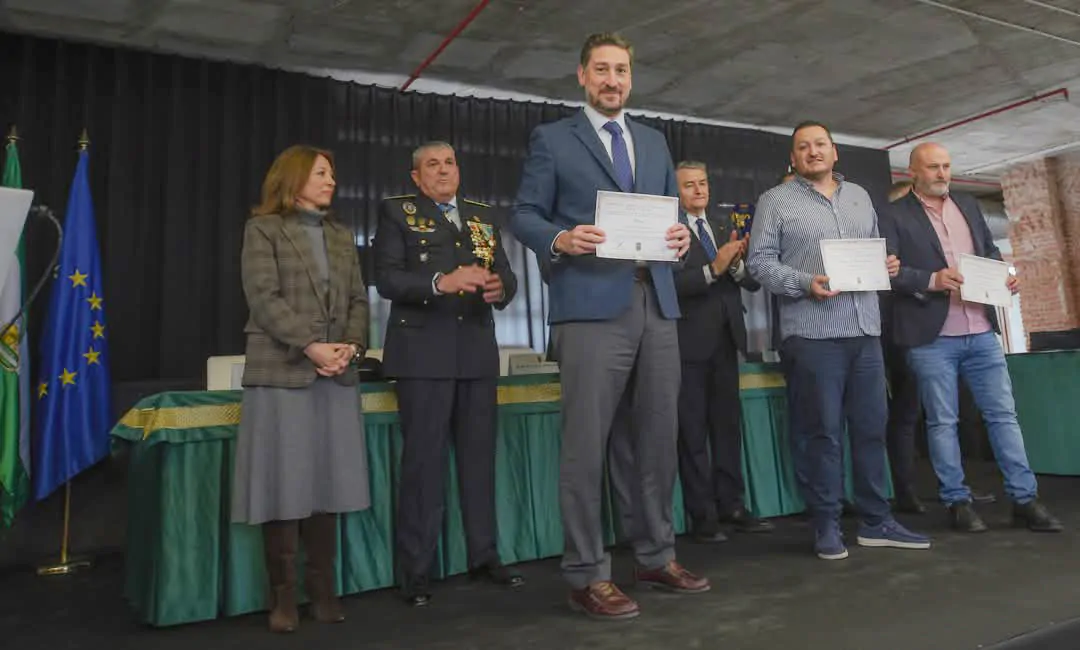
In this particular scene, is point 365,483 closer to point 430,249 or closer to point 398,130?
point 430,249

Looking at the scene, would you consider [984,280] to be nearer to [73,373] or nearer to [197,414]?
[197,414]

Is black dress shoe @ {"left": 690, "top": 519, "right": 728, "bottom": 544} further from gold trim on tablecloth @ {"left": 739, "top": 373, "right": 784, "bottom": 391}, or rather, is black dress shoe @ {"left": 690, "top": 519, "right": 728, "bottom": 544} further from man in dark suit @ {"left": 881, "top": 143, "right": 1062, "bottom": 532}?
man in dark suit @ {"left": 881, "top": 143, "right": 1062, "bottom": 532}

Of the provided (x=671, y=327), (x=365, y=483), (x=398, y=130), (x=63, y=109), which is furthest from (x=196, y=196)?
(x=671, y=327)

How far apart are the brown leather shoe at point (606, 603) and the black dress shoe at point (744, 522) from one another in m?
1.31

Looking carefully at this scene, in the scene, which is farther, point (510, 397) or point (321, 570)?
point (510, 397)

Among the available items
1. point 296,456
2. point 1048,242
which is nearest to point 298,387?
point 296,456

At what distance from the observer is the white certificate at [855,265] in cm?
244

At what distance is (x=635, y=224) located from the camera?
1.87 meters

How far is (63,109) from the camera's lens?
455 cm

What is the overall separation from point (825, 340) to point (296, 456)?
175 cm

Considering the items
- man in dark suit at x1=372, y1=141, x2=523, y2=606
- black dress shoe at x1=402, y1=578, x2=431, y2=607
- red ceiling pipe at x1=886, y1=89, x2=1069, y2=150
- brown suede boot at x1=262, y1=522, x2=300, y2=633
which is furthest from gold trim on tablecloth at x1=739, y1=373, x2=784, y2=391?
red ceiling pipe at x1=886, y1=89, x2=1069, y2=150

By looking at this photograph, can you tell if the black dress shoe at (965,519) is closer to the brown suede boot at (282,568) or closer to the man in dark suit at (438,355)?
the man in dark suit at (438,355)

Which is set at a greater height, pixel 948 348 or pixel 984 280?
pixel 984 280

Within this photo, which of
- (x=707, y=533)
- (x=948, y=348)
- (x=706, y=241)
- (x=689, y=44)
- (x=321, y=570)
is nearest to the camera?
(x=321, y=570)
